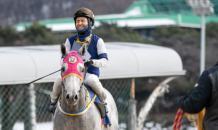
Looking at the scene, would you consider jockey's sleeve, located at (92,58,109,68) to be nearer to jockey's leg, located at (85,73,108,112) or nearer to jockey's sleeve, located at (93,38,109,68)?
jockey's sleeve, located at (93,38,109,68)

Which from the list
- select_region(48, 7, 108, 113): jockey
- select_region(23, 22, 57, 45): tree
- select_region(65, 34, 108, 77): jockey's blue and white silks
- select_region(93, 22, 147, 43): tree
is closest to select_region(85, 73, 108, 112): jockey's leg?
select_region(48, 7, 108, 113): jockey

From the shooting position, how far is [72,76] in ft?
12.6

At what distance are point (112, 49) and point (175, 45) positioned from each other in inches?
865

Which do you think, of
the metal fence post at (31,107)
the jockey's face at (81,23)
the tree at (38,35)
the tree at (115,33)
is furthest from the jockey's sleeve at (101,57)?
the tree at (115,33)

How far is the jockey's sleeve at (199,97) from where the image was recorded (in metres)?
3.31

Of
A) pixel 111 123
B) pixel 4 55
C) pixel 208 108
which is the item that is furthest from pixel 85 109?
pixel 4 55

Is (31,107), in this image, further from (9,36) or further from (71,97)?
(9,36)

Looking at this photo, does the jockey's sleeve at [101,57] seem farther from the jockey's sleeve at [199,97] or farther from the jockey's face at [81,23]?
the jockey's sleeve at [199,97]

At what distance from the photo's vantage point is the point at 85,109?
4.31 meters

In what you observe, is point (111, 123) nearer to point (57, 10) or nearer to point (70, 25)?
point (70, 25)

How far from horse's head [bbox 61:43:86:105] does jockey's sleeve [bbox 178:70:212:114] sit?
1190 mm

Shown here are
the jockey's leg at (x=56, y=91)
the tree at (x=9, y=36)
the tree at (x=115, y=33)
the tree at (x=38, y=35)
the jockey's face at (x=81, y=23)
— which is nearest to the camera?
the jockey's leg at (x=56, y=91)

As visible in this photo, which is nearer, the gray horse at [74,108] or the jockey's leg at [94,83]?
the gray horse at [74,108]

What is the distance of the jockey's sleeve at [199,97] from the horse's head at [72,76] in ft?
3.91
